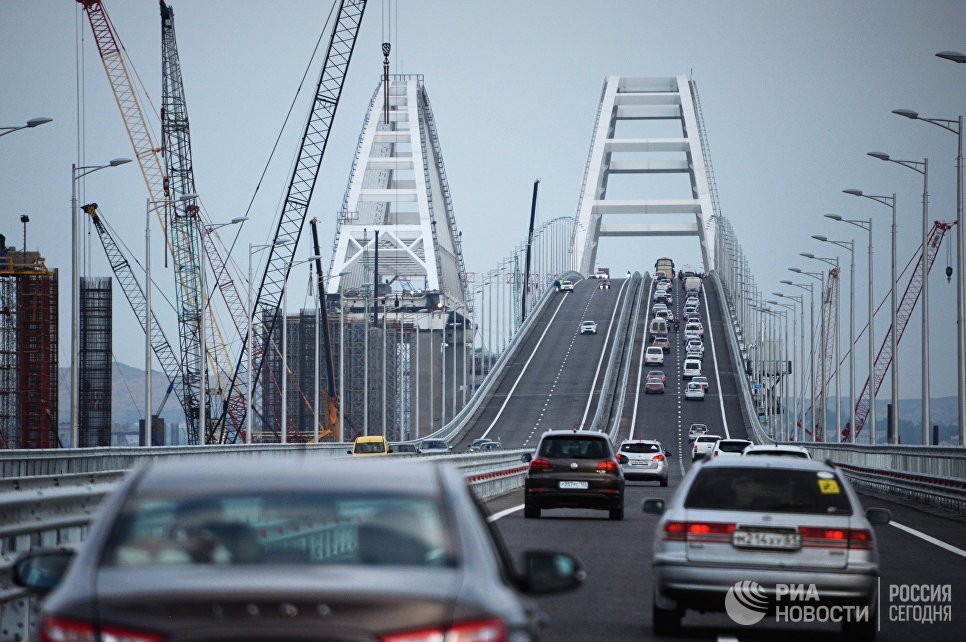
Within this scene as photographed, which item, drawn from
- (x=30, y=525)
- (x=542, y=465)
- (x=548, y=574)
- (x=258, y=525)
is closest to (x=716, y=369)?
(x=542, y=465)

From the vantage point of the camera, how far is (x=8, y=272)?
100 m

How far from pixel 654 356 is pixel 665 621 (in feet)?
339

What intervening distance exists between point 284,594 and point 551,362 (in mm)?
115839

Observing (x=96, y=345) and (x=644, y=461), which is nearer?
(x=644, y=461)

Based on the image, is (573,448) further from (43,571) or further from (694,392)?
(694,392)

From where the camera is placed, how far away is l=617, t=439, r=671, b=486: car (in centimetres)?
4450

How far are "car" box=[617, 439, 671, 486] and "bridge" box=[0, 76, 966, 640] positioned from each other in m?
1.68

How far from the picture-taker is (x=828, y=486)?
41.9 feet

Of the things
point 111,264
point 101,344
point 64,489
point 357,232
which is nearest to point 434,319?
point 357,232

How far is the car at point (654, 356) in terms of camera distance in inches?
4550

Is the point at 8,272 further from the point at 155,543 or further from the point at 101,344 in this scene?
the point at 155,543

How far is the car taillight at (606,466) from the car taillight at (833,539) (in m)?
15.7

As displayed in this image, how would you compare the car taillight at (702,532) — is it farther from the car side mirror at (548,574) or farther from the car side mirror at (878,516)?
the car side mirror at (548,574)

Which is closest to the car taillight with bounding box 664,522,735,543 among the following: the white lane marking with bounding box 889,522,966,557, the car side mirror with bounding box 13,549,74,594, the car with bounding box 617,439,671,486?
the car side mirror with bounding box 13,549,74,594
